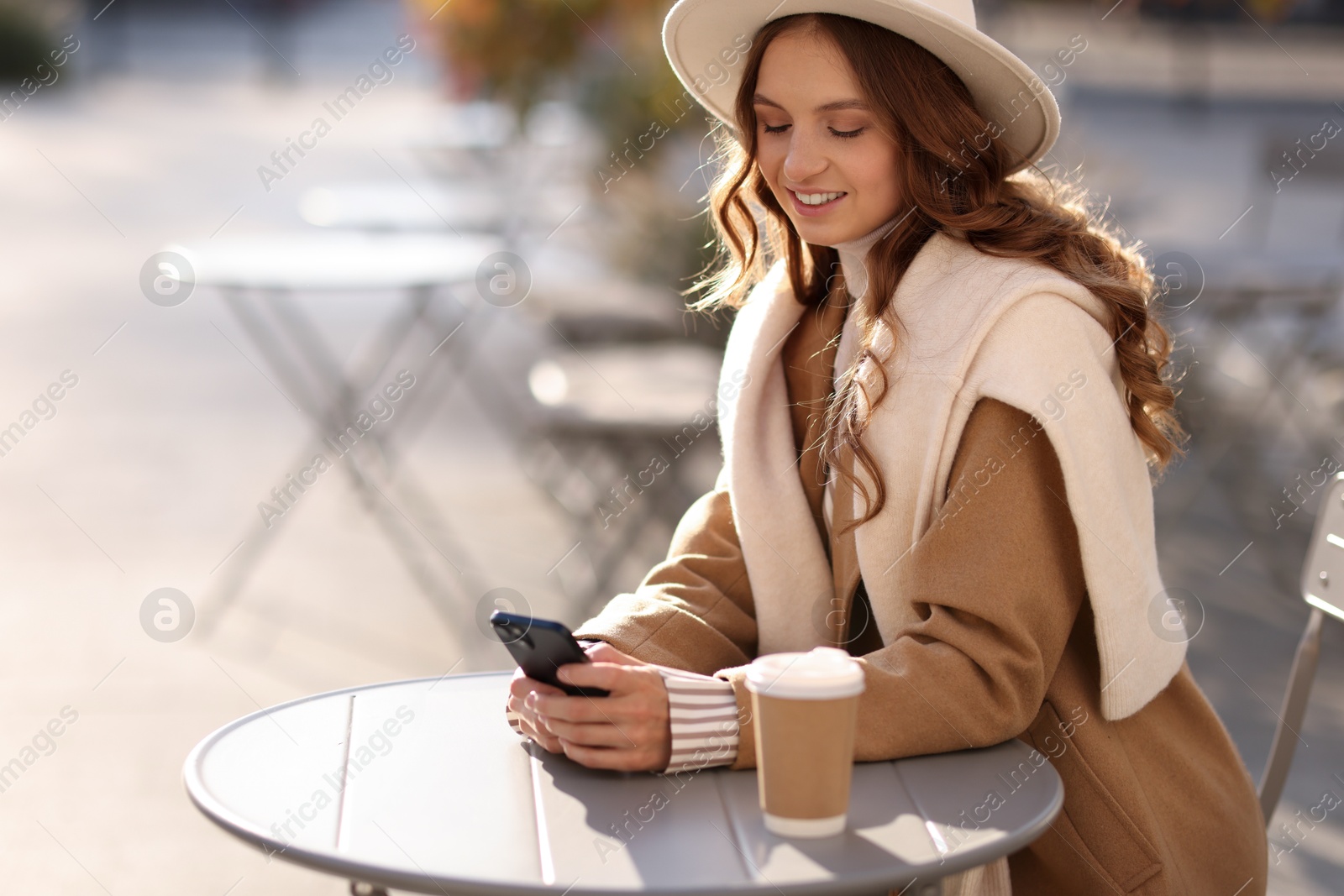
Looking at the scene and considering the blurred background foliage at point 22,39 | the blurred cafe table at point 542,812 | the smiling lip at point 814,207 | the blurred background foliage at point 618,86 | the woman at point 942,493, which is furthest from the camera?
the blurred background foliage at point 22,39

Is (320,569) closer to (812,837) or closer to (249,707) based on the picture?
(249,707)

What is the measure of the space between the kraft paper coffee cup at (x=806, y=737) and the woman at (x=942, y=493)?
168mm

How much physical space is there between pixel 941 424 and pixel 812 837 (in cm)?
56

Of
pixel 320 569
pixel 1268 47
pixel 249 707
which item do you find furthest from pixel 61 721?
pixel 1268 47

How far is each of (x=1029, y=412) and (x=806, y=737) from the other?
530 mm

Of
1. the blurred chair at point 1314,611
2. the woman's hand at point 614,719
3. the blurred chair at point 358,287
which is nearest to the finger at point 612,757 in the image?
the woman's hand at point 614,719

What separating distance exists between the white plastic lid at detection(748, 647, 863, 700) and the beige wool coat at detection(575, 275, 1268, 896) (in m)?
0.21

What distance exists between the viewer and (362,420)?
20.3ft

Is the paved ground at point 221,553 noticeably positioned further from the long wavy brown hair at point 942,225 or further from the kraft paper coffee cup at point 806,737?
the kraft paper coffee cup at point 806,737

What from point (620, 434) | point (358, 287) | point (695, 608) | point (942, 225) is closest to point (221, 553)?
point (358, 287)

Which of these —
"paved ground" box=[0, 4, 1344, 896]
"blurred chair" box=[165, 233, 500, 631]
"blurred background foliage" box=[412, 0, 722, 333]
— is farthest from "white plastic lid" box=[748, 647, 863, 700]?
"blurred background foliage" box=[412, 0, 722, 333]

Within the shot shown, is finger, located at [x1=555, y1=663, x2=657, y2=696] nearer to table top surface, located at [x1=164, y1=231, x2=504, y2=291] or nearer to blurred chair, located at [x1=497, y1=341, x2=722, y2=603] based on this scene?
blurred chair, located at [x1=497, y1=341, x2=722, y2=603]

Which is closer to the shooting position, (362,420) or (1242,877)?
(1242,877)

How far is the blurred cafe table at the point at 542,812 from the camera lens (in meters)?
1.38
